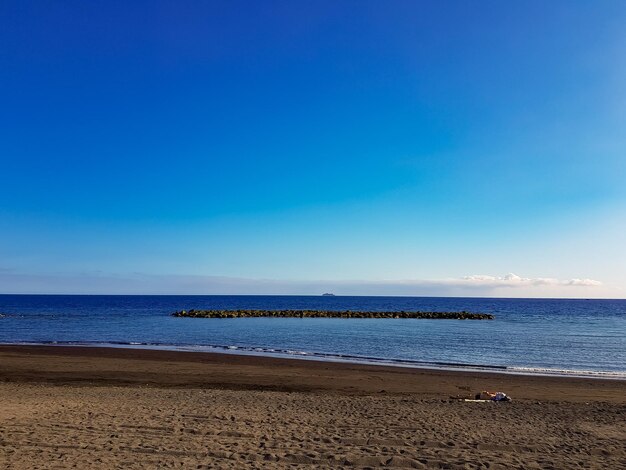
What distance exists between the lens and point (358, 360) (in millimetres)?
26797

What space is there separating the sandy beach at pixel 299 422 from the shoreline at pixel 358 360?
9.54ft

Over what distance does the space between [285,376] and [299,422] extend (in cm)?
901

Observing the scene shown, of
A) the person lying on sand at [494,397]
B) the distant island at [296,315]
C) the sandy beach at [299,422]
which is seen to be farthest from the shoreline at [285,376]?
the distant island at [296,315]

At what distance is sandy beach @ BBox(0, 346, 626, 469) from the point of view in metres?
8.60

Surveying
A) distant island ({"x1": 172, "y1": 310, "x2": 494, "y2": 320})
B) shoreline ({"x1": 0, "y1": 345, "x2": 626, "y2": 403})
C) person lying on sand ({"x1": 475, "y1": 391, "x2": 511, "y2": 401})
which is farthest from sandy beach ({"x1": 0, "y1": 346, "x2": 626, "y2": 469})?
distant island ({"x1": 172, "y1": 310, "x2": 494, "y2": 320})

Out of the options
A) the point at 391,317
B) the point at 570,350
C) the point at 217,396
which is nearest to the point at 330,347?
the point at 570,350

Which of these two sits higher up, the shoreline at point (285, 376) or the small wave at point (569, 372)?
the shoreline at point (285, 376)

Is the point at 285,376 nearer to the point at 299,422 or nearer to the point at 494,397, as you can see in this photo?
the point at 494,397

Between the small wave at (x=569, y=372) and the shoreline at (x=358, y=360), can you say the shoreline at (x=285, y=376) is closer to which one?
the shoreline at (x=358, y=360)

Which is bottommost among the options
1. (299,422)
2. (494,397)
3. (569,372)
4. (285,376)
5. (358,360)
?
(569,372)

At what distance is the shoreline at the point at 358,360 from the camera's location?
2312 centimetres

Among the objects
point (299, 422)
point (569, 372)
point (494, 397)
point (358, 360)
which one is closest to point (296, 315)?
point (358, 360)

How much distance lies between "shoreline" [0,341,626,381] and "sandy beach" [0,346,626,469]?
291cm

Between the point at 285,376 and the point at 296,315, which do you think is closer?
the point at 285,376
